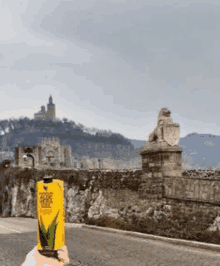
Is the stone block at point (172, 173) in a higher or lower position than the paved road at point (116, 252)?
higher

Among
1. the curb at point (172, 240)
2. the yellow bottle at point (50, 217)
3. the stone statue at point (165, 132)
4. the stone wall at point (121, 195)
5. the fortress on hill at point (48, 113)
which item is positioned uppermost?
the fortress on hill at point (48, 113)

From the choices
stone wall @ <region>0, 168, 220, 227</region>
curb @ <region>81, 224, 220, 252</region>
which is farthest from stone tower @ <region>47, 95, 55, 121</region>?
curb @ <region>81, 224, 220, 252</region>

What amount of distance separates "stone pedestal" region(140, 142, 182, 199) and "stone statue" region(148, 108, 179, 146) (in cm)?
14

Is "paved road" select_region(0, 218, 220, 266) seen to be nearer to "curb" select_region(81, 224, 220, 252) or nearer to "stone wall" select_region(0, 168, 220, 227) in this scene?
"curb" select_region(81, 224, 220, 252)

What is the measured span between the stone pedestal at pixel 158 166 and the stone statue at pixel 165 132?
0.14m

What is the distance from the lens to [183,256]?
6105mm

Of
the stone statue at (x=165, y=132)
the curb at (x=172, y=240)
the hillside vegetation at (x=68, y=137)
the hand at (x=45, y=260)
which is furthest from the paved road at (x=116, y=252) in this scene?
the hillside vegetation at (x=68, y=137)

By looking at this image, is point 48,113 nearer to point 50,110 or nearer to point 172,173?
point 50,110

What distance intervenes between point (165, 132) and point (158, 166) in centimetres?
102

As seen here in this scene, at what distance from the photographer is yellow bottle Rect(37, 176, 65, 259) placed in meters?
2.48

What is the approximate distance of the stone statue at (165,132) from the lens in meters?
8.72

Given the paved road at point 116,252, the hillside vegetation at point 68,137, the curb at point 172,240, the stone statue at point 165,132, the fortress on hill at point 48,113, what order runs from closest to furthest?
1. the paved road at point 116,252
2. the curb at point 172,240
3. the stone statue at point 165,132
4. the hillside vegetation at point 68,137
5. the fortress on hill at point 48,113

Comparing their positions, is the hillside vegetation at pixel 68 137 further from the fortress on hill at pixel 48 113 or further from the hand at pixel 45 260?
the hand at pixel 45 260

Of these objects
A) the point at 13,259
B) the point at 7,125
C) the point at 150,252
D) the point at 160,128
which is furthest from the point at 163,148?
the point at 7,125
